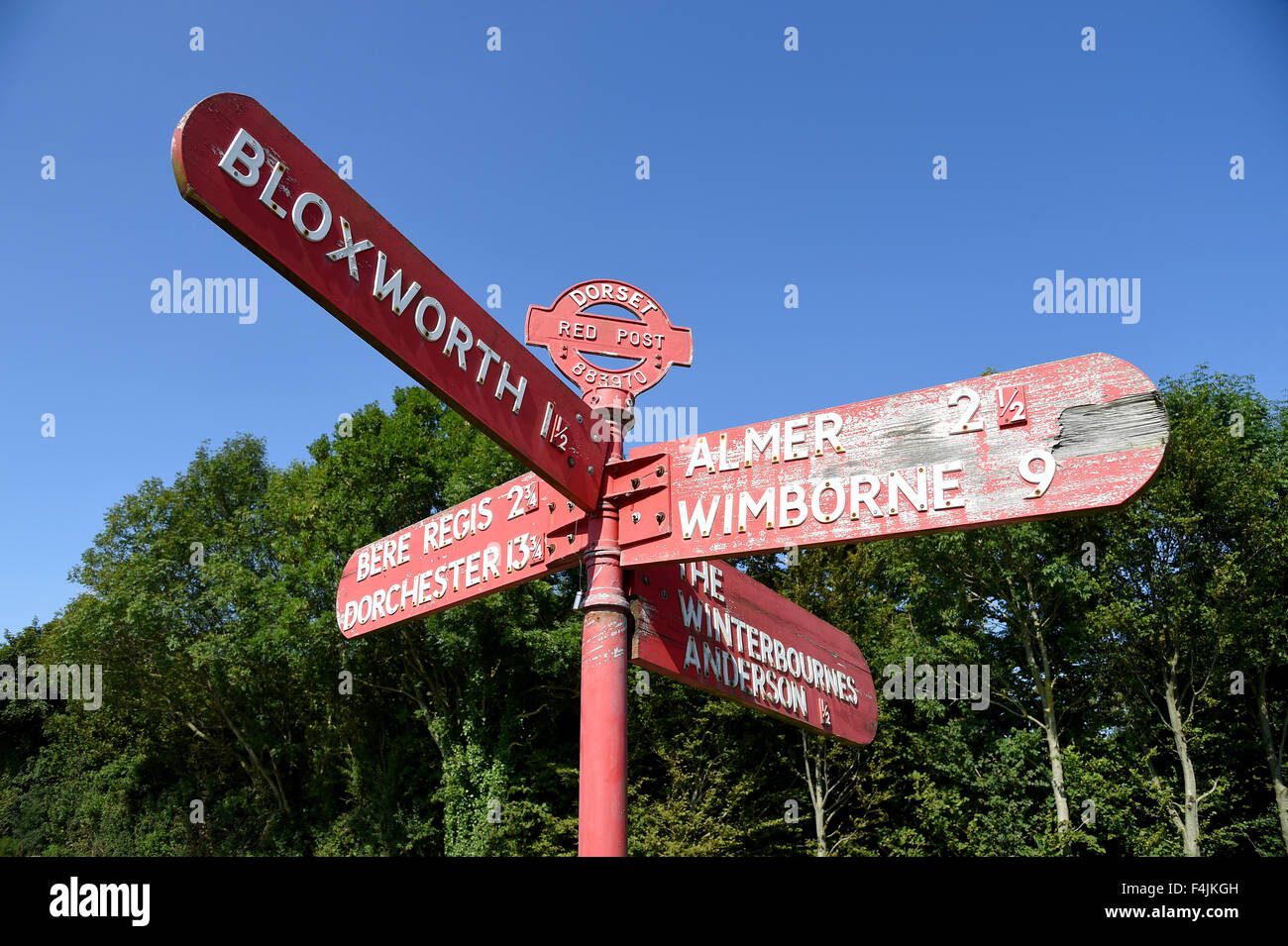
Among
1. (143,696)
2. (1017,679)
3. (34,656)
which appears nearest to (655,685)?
(1017,679)

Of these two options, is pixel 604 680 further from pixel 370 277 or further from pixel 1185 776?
pixel 1185 776

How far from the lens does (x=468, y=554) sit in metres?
4.94

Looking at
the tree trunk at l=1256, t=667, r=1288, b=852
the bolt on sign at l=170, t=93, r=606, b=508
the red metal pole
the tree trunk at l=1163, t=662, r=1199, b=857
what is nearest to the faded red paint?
the red metal pole

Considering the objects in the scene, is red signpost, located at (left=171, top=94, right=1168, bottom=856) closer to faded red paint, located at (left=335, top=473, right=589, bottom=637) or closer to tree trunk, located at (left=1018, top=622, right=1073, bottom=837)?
faded red paint, located at (left=335, top=473, right=589, bottom=637)

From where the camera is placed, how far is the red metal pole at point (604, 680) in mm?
3986

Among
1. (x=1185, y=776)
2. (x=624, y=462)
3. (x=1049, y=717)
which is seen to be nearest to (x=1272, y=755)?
(x=1185, y=776)

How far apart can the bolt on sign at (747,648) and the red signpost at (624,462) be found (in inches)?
0.6

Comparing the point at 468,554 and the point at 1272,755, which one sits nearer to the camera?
the point at 468,554

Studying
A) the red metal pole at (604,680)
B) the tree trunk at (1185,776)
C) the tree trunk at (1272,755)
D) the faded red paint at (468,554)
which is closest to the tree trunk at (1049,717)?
the tree trunk at (1185,776)

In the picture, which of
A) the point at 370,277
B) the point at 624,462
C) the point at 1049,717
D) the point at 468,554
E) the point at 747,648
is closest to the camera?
the point at 370,277

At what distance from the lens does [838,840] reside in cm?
2067

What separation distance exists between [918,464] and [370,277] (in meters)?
2.10

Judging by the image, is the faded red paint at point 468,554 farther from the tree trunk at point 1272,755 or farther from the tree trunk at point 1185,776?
the tree trunk at point 1272,755
